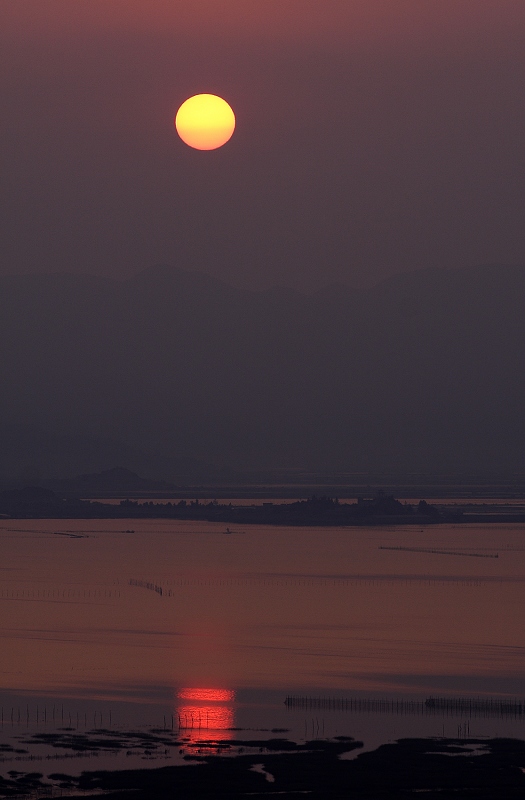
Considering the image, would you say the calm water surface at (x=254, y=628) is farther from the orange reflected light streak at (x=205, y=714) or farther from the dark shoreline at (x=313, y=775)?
the dark shoreline at (x=313, y=775)

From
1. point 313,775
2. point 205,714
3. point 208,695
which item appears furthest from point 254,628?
point 313,775

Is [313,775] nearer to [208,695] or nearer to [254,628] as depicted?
[208,695]

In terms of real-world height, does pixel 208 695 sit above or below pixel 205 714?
above

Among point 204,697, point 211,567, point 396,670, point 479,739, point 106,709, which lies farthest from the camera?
point 211,567

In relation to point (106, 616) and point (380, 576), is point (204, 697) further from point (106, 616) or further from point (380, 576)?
point (380, 576)

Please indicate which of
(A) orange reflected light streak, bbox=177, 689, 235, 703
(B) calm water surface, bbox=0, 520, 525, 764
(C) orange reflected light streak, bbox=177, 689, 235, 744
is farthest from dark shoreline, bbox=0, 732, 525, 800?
(A) orange reflected light streak, bbox=177, 689, 235, 703

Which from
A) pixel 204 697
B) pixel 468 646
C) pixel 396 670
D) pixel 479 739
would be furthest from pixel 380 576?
pixel 479 739

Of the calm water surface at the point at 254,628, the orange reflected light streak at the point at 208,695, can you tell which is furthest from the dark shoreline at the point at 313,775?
the orange reflected light streak at the point at 208,695
